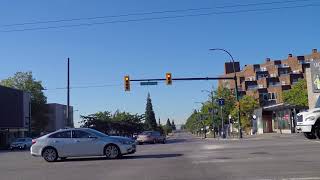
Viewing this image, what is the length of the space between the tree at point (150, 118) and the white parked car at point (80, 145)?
142 metres

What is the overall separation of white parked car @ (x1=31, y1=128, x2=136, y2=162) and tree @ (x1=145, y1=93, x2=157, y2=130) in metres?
142

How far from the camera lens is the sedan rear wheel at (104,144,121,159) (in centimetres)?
2366

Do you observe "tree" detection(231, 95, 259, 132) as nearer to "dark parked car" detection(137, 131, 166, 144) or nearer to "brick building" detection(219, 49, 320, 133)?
"brick building" detection(219, 49, 320, 133)

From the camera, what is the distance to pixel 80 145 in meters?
23.7

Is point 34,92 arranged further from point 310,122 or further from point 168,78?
point 310,122

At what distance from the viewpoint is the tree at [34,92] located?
439ft

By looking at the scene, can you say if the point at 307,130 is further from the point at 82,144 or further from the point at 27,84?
the point at 27,84

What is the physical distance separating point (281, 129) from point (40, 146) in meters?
55.9

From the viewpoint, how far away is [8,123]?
89.2 meters

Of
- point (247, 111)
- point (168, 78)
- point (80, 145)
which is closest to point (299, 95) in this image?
point (247, 111)

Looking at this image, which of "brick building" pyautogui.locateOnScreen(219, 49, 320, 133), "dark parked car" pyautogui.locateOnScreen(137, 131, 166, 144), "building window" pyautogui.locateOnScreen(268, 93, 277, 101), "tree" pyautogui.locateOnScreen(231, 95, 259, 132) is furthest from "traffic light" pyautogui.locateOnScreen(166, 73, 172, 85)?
"building window" pyautogui.locateOnScreen(268, 93, 277, 101)

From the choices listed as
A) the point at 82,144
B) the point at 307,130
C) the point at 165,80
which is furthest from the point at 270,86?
the point at 82,144

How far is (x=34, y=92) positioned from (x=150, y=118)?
49.5 m

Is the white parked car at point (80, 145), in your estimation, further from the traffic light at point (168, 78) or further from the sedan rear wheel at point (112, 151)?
the traffic light at point (168, 78)
